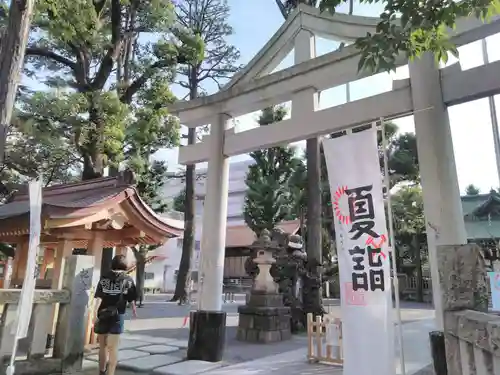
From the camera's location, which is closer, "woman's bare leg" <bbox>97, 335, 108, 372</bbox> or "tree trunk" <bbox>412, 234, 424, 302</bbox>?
"woman's bare leg" <bbox>97, 335, 108, 372</bbox>

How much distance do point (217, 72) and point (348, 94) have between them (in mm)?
14038

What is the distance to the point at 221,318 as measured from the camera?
256 inches

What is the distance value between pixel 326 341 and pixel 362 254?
2946 millimetres

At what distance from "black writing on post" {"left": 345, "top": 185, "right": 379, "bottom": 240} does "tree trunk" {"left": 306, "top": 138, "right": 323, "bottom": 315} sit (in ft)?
23.1

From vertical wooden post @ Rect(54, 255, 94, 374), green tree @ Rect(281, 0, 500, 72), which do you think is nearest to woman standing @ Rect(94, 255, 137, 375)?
vertical wooden post @ Rect(54, 255, 94, 374)

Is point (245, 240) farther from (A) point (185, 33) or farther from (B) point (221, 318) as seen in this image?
(B) point (221, 318)

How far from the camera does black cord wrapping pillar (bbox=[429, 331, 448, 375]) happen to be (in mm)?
4076

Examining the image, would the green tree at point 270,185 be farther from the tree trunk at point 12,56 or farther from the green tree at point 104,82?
the tree trunk at point 12,56

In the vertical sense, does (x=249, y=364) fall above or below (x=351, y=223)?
below

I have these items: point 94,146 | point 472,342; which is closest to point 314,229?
point 94,146

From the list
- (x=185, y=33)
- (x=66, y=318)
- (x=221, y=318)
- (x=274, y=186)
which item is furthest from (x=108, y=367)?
(x=274, y=186)

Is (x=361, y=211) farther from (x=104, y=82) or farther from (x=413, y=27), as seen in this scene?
(x=104, y=82)

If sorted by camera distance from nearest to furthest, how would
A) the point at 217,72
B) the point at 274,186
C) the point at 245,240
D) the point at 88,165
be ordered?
the point at 88,165 → the point at 274,186 → the point at 217,72 → the point at 245,240

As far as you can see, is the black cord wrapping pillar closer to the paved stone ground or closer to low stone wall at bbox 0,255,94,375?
the paved stone ground
